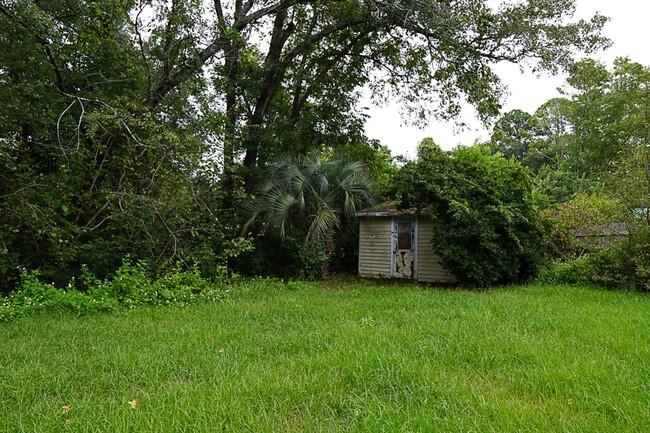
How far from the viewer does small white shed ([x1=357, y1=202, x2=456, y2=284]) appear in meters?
10.7

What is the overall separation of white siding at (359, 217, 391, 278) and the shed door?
0.20 meters

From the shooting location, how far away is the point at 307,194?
1043cm

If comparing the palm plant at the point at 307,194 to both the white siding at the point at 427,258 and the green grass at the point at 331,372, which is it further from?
the green grass at the point at 331,372

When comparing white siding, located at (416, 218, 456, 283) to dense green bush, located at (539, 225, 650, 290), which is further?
white siding, located at (416, 218, 456, 283)

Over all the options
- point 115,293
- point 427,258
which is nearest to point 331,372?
point 115,293

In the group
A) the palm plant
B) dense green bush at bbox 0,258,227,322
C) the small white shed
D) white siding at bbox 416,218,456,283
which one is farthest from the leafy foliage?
dense green bush at bbox 0,258,227,322

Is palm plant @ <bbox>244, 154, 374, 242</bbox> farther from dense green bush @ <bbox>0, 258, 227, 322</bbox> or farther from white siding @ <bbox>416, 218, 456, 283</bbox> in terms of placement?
dense green bush @ <bbox>0, 258, 227, 322</bbox>

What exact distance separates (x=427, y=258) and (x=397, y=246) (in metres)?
0.95

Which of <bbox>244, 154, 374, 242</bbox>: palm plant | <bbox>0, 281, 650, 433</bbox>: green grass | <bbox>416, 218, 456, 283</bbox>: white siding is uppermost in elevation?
<bbox>244, 154, 374, 242</bbox>: palm plant

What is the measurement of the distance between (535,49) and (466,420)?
10111 millimetres

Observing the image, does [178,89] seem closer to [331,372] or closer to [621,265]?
[331,372]

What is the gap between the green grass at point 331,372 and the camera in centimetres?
233

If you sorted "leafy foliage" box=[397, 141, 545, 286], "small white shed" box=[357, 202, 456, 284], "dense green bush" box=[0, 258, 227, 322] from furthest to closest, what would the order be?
"small white shed" box=[357, 202, 456, 284]
"leafy foliage" box=[397, 141, 545, 286]
"dense green bush" box=[0, 258, 227, 322]

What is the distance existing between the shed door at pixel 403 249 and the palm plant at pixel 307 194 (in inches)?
53.2
